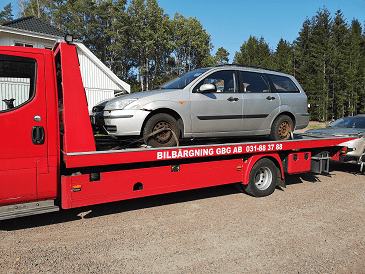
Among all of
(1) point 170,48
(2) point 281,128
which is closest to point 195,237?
(2) point 281,128

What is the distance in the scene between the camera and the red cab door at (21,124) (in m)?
3.54

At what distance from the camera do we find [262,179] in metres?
5.97

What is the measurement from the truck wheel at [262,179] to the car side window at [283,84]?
1.60m

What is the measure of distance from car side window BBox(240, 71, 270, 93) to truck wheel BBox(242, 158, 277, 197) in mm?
1432

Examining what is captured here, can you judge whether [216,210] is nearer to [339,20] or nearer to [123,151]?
[123,151]

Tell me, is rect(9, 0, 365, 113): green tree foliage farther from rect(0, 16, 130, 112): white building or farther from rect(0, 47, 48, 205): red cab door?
rect(0, 47, 48, 205): red cab door

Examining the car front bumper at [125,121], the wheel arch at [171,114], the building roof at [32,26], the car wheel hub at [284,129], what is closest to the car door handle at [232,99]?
the wheel arch at [171,114]

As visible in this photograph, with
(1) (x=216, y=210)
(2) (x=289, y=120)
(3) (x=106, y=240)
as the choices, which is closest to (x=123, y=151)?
(3) (x=106, y=240)

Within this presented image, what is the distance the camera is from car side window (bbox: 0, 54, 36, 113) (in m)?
3.60

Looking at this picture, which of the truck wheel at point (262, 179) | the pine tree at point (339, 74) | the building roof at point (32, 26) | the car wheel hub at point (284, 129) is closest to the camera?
the truck wheel at point (262, 179)

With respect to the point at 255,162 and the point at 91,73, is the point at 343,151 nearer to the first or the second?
the point at 255,162

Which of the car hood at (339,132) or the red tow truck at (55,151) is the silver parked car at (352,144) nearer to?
the car hood at (339,132)

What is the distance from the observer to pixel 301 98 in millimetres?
6438

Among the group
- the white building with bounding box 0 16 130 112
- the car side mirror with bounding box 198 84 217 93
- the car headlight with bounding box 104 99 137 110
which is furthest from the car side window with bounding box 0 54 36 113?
the white building with bounding box 0 16 130 112
